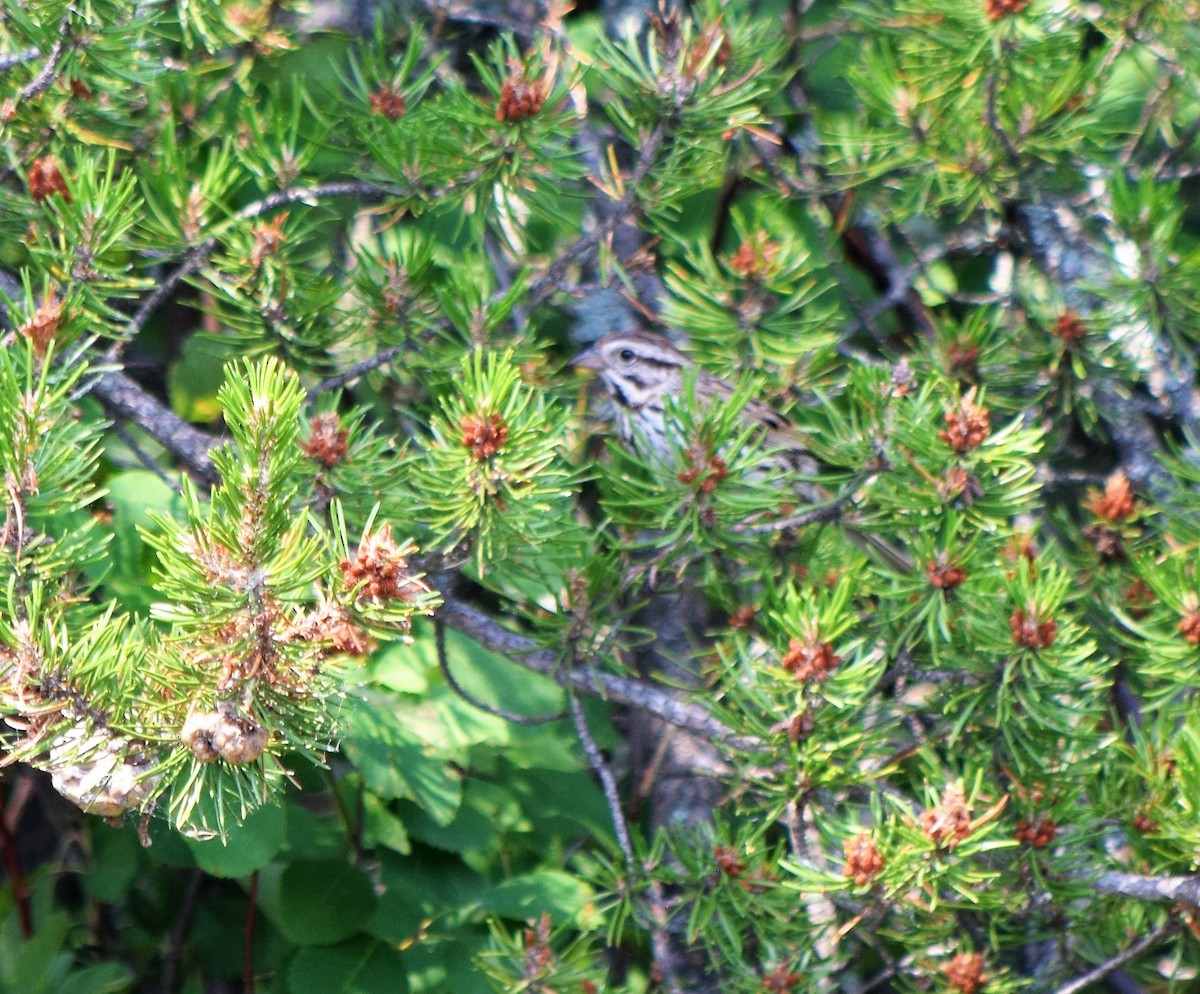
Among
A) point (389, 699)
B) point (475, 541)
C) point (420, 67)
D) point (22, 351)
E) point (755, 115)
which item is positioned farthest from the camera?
point (420, 67)

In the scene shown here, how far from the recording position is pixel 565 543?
1.70 metres

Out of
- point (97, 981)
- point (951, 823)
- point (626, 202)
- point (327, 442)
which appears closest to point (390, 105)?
point (626, 202)

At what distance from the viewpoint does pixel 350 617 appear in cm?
118

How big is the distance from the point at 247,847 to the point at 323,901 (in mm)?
244

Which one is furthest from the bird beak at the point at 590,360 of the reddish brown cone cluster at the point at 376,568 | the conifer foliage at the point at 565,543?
the reddish brown cone cluster at the point at 376,568

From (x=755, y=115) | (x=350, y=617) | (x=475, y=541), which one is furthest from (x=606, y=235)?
(x=350, y=617)

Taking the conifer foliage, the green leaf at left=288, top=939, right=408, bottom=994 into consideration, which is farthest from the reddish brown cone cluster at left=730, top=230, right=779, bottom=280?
the green leaf at left=288, top=939, right=408, bottom=994

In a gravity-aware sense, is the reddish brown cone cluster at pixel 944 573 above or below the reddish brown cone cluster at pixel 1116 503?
above

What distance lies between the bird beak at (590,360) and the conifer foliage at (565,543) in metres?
0.24

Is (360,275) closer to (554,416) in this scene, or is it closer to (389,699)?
(554,416)

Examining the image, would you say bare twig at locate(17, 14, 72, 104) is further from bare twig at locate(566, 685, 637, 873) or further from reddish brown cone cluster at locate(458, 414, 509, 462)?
bare twig at locate(566, 685, 637, 873)

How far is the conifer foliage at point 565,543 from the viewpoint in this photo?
1248 millimetres

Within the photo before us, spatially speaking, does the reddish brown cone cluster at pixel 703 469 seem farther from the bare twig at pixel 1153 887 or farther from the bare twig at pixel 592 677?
the bare twig at pixel 1153 887

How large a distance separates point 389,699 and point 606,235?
0.80m
